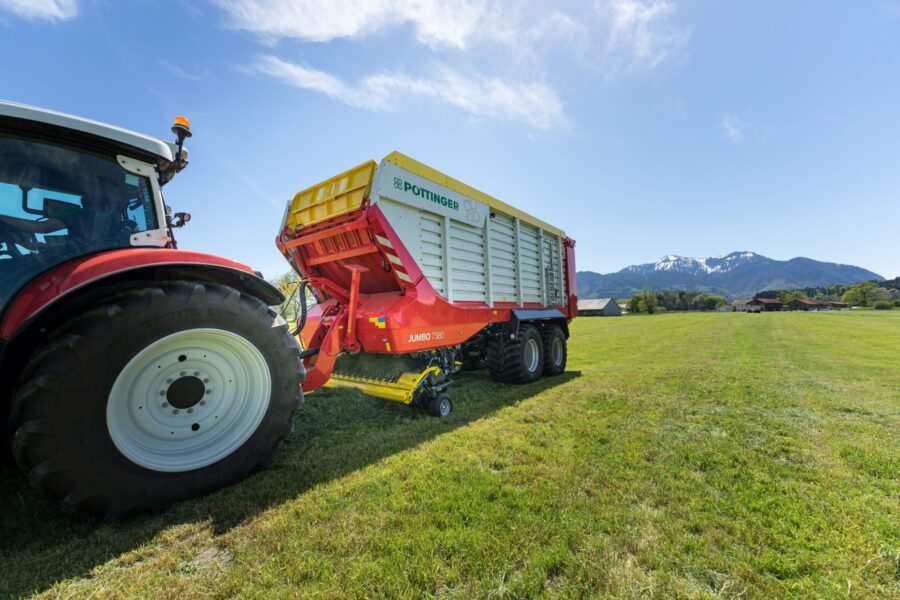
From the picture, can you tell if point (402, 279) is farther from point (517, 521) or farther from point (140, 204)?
point (517, 521)

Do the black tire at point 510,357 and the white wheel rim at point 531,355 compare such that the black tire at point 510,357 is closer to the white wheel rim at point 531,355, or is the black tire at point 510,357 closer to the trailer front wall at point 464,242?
the white wheel rim at point 531,355

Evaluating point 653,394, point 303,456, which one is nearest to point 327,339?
point 303,456

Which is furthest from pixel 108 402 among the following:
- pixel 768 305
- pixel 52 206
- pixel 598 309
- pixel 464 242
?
pixel 768 305

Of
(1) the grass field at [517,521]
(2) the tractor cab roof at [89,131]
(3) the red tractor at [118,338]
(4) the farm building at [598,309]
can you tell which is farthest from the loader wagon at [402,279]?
(4) the farm building at [598,309]

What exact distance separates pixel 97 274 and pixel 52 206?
2.62 ft

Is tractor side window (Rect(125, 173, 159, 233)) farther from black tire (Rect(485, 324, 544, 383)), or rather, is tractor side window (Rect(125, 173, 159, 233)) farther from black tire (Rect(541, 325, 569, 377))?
black tire (Rect(541, 325, 569, 377))

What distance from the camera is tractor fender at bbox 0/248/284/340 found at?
2.46 meters

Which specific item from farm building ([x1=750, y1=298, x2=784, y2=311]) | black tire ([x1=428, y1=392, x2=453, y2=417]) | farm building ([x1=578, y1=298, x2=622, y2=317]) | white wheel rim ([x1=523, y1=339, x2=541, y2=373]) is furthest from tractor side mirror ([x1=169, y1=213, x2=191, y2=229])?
farm building ([x1=750, y1=298, x2=784, y2=311])

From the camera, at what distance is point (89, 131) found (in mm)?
2662

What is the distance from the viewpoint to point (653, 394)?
239 inches

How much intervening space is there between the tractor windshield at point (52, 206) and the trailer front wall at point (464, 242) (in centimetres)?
253

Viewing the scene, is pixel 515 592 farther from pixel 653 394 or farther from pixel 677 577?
pixel 653 394

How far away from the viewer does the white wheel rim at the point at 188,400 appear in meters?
2.57

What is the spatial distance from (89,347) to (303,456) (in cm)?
192
